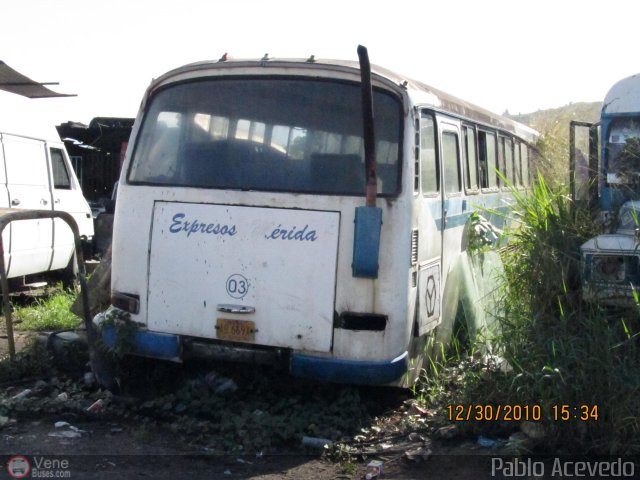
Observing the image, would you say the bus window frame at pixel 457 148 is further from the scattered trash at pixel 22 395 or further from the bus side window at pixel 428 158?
the scattered trash at pixel 22 395

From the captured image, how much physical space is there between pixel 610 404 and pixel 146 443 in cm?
282

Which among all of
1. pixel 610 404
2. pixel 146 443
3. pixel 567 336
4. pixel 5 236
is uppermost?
pixel 5 236

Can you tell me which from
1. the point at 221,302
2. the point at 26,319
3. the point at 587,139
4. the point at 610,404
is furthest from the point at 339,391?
the point at 26,319

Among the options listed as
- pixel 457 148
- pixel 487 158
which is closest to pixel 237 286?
pixel 457 148

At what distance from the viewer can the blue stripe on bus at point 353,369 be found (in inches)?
209

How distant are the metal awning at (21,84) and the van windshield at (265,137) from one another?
32.7ft

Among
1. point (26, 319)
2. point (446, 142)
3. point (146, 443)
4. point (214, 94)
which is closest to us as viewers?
point (146, 443)

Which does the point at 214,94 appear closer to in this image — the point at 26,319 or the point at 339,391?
the point at 339,391

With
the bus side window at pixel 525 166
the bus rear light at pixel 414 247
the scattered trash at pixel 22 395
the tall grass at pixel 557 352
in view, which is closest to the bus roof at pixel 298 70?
the bus rear light at pixel 414 247

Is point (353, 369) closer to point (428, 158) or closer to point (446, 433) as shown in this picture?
point (446, 433)

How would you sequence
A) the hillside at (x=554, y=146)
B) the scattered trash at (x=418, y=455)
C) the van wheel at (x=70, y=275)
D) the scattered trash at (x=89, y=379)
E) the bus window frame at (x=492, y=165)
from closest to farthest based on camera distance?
the scattered trash at (x=418, y=455) → the scattered trash at (x=89, y=379) → the hillside at (x=554, y=146) → the bus window frame at (x=492, y=165) → the van wheel at (x=70, y=275)

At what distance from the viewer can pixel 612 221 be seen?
5.84 metres

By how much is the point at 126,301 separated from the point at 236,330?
3.01 feet

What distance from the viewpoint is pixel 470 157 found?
7.93 m
